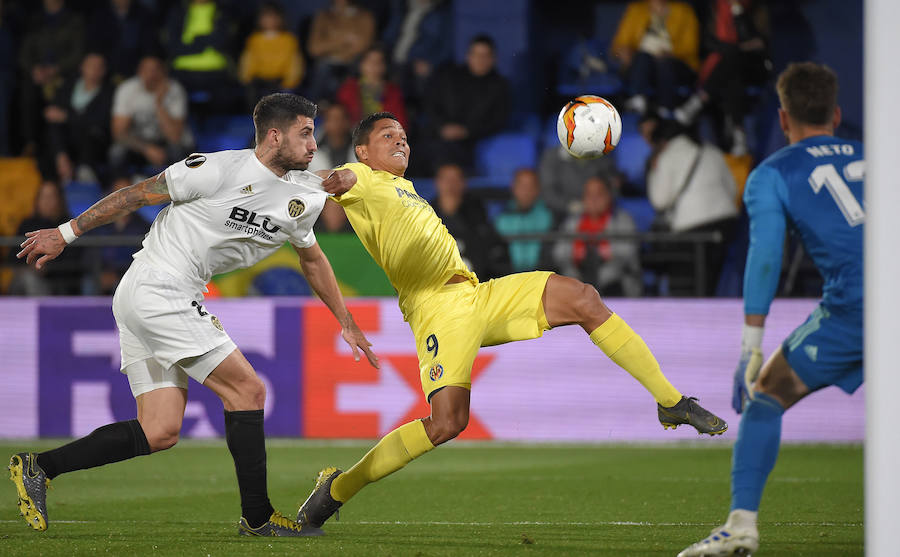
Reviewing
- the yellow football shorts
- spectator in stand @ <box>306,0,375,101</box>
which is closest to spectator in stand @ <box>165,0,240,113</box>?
spectator in stand @ <box>306,0,375,101</box>

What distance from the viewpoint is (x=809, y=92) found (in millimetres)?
4777

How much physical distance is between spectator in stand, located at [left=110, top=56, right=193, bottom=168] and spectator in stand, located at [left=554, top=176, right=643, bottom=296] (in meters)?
4.43

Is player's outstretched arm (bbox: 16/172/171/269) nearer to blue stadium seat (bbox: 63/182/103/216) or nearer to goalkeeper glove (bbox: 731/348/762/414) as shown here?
goalkeeper glove (bbox: 731/348/762/414)

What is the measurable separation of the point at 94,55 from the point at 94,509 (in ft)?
26.1

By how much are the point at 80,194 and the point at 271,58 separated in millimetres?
2602

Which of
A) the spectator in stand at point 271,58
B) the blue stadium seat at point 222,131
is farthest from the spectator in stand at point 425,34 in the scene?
the blue stadium seat at point 222,131

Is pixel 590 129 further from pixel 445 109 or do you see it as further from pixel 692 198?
pixel 445 109

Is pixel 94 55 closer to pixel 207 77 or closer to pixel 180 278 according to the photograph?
pixel 207 77

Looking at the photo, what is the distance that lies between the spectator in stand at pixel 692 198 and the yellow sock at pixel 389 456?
6.13 m

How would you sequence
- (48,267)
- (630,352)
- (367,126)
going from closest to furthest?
1. (630,352)
2. (367,126)
3. (48,267)

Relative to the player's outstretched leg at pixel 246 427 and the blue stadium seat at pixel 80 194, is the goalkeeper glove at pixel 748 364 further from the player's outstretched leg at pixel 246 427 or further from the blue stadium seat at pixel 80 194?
the blue stadium seat at pixel 80 194

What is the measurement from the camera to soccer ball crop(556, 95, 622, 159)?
6.16m

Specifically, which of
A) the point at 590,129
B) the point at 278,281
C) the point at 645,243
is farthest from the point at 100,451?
the point at 645,243

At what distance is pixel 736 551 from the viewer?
4449 mm
